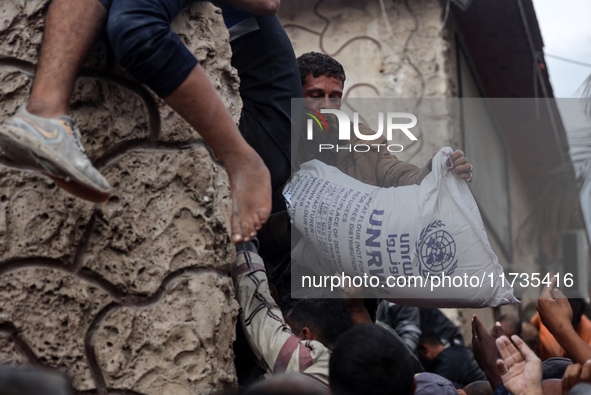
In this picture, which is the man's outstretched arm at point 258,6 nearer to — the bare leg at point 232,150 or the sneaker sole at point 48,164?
the bare leg at point 232,150

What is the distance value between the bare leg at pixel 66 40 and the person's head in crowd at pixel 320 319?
1215 millimetres

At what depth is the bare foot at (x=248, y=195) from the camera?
6.75 ft

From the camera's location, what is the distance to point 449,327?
4.44 metres

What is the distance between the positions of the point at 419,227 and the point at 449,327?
85.4 inches

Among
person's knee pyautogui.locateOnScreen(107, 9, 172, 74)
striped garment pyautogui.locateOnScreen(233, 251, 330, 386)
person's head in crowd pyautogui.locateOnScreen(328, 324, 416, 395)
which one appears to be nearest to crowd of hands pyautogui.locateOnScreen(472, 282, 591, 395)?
person's head in crowd pyautogui.locateOnScreen(328, 324, 416, 395)

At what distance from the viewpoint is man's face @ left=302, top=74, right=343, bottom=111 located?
3.02 metres

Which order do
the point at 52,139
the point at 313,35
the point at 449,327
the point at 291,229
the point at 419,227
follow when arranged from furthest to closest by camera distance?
the point at 313,35
the point at 449,327
the point at 291,229
the point at 419,227
the point at 52,139

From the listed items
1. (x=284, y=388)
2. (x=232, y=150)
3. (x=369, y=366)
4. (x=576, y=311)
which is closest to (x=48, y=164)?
(x=232, y=150)

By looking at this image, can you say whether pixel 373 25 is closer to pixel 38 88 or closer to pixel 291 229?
pixel 291 229

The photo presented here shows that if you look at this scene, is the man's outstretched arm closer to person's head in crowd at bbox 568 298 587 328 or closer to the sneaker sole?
the sneaker sole

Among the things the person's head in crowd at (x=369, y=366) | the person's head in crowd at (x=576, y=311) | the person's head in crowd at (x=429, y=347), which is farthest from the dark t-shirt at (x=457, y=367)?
the person's head in crowd at (x=369, y=366)

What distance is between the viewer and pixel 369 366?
1967mm

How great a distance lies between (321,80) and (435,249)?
3.18ft

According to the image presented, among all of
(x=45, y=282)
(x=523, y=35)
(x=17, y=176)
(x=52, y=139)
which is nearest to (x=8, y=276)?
(x=45, y=282)
